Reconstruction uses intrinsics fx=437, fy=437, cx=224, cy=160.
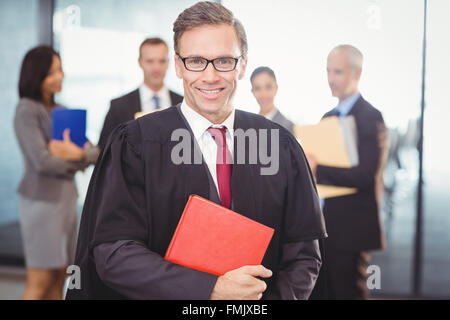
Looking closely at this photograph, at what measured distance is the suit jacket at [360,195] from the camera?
72.9 inches

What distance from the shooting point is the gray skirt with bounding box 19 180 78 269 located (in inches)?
93.3

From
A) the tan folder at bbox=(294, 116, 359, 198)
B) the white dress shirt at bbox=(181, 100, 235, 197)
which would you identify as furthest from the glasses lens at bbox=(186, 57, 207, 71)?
the tan folder at bbox=(294, 116, 359, 198)

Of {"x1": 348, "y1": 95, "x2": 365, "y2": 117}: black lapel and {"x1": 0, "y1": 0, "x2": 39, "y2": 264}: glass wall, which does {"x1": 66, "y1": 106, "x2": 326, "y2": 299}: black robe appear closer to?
{"x1": 348, "y1": 95, "x2": 365, "y2": 117}: black lapel

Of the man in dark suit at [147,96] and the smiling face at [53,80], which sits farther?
the smiling face at [53,80]

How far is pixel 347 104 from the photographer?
1.73m

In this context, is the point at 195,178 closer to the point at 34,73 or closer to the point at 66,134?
the point at 66,134

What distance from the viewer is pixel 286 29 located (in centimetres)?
165

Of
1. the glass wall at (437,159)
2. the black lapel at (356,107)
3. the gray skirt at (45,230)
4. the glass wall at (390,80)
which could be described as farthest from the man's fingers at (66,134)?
the glass wall at (437,159)

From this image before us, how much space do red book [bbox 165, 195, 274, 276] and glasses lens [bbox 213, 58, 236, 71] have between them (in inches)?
13.3

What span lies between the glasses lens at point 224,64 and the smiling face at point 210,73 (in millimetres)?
10

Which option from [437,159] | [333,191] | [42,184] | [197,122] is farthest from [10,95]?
[437,159]

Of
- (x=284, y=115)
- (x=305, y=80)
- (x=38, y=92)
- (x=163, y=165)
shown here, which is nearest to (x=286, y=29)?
(x=305, y=80)

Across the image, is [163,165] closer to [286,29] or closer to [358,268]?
[286,29]

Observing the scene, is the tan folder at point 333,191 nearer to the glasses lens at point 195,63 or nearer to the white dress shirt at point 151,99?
the white dress shirt at point 151,99
